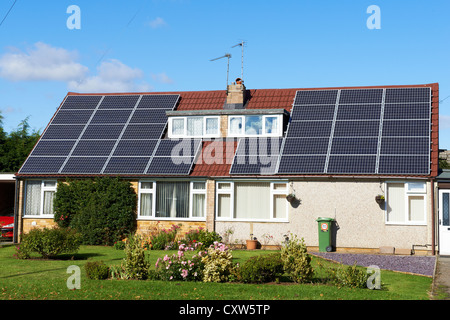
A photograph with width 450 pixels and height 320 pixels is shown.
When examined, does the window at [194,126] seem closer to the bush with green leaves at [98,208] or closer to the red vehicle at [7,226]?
the bush with green leaves at [98,208]

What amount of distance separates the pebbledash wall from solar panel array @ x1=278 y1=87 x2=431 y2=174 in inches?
25.9

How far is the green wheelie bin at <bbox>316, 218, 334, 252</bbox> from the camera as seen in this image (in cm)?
2166

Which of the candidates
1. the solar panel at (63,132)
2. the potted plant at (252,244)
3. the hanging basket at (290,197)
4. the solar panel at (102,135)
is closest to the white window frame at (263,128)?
the solar panel at (102,135)

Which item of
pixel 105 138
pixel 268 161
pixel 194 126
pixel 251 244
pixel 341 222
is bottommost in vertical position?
pixel 251 244

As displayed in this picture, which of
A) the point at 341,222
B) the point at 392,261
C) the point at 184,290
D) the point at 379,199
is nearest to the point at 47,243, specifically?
the point at 184,290

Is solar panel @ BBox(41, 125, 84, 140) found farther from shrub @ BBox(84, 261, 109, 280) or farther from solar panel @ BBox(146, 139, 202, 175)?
shrub @ BBox(84, 261, 109, 280)

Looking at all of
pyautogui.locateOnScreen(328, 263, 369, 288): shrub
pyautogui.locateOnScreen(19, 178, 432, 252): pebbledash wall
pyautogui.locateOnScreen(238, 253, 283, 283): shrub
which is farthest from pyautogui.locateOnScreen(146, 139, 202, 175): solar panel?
pyautogui.locateOnScreen(328, 263, 369, 288): shrub

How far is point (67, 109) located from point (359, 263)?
1845cm

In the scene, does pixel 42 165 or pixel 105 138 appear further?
pixel 105 138

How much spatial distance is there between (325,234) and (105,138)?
11.9 m

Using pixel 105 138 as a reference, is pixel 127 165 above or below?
below

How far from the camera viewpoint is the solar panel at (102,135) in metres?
25.4

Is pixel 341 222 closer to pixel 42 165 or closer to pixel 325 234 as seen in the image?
pixel 325 234

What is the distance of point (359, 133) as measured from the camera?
23.9 m
